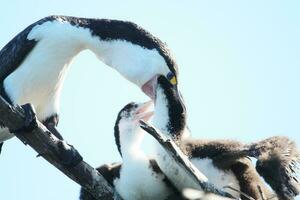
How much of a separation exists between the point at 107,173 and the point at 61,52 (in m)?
1.78

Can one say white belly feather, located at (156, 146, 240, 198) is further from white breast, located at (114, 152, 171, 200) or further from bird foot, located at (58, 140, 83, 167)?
bird foot, located at (58, 140, 83, 167)

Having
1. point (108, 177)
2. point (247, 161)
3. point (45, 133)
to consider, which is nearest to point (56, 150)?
point (45, 133)

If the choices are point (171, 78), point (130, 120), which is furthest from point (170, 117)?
point (130, 120)

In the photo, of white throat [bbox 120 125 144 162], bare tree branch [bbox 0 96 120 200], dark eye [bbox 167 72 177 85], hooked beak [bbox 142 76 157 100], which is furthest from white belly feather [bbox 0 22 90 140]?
bare tree branch [bbox 0 96 120 200]

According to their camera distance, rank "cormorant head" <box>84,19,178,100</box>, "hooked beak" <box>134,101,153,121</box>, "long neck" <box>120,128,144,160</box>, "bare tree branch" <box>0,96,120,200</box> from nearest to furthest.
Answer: "bare tree branch" <box>0,96,120,200</box>, "long neck" <box>120,128,144,160</box>, "cormorant head" <box>84,19,178,100</box>, "hooked beak" <box>134,101,153,121</box>

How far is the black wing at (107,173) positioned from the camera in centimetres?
906

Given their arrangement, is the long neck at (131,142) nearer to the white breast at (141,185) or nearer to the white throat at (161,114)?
the white breast at (141,185)

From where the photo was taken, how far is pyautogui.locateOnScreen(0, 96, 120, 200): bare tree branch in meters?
8.34

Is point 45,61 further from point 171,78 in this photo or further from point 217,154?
point 217,154

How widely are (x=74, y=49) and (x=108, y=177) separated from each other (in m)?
1.82

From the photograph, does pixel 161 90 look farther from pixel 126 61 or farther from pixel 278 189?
pixel 278 189

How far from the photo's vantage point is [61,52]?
1034cm

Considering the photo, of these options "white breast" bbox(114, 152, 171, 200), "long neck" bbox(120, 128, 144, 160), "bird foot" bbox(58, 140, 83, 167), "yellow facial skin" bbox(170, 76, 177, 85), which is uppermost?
"yellow facial skin" bbox(170, 76, 177, 85)

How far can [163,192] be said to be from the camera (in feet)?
Answer: 28.3
